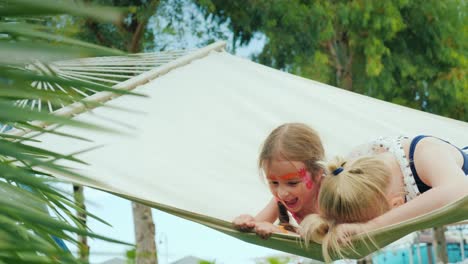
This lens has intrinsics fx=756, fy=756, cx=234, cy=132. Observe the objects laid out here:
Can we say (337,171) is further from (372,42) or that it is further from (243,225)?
(372,42)

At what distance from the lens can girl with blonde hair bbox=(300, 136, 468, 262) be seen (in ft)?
5.82

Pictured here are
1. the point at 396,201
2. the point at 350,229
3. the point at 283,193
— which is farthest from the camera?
the point at 283,193

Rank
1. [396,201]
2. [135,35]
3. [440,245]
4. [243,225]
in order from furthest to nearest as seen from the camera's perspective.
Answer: [440,245], [135,35], [396,201], [243,225]

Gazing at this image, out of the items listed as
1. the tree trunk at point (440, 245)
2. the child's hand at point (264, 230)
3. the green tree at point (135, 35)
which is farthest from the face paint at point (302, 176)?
the tree trunk at point (440, 245)

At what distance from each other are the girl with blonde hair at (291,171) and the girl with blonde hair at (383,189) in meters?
0.19

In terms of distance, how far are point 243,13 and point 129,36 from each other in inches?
38.9

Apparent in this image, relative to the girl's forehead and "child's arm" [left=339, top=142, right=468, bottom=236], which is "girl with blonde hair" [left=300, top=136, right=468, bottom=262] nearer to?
"child's arm" [left=339, top=142, right=468, bottom=236]

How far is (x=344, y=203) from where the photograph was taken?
71.0 inches

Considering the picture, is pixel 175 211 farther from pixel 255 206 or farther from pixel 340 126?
pixel 340 126

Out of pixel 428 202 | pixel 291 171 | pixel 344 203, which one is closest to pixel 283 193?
pixel 291 171

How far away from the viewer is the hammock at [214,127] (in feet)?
7.64

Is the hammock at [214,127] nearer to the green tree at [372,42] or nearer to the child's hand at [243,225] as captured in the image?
the child's hand at [243,225]

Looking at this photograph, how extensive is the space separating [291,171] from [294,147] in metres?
0.08

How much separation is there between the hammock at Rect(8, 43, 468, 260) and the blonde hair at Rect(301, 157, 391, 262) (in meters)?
0.16
